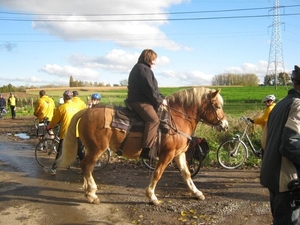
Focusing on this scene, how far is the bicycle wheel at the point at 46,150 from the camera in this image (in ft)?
29.8

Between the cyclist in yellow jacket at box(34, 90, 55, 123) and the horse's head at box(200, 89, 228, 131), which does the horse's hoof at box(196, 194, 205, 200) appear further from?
the cyclist in yellow jacket at box(34, 90, 55, 123)

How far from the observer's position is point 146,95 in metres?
5.57

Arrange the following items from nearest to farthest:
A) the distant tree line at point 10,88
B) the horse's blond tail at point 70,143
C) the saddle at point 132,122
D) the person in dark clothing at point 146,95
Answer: the person in dark clothing at point 146,95
the saddle at point 132,122
the horse's blond tail at point 70,143
the distant tree line at point 10,88

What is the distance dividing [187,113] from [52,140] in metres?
4.86

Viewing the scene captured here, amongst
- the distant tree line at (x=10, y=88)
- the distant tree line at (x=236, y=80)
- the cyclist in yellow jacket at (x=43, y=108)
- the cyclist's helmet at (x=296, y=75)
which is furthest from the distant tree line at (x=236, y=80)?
the cyclist's helmet at (x=296, y=75)

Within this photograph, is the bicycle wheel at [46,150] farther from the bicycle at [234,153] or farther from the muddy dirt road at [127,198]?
the bicycle at [234,153]

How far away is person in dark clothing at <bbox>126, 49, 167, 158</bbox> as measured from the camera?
550cm

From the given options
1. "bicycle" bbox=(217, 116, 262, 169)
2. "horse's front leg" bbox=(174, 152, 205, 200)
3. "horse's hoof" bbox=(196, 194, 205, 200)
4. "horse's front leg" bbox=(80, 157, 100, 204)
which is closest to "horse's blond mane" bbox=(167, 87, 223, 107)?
"horse's front leg" bbox=(174, 152, 205, 200)

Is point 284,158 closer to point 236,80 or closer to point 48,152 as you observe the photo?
point 48,152

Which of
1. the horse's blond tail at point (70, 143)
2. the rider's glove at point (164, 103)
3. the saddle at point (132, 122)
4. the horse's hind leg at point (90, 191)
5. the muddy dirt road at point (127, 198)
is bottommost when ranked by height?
the muddy dirt road at point (127, 198)

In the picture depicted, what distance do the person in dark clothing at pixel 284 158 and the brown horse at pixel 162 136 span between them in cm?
282

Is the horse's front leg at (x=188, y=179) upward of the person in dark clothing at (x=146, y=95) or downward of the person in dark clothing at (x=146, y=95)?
downward

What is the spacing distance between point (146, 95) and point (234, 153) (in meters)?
4.34

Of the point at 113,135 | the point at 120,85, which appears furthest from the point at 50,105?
the point at 120,85
